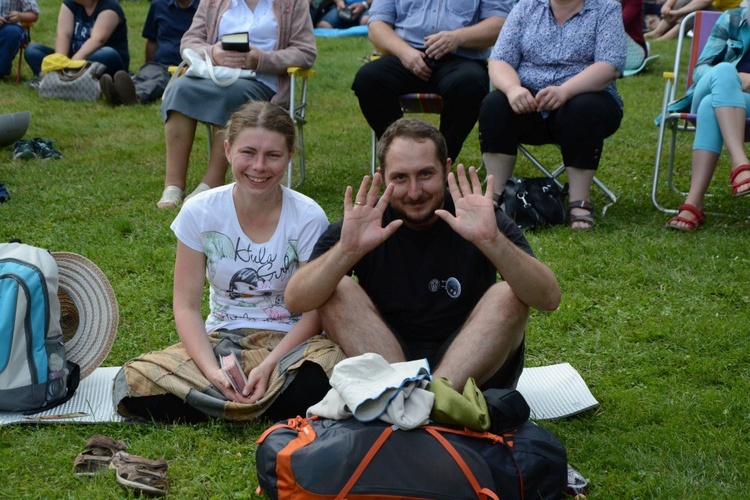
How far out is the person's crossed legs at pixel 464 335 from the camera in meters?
3.06

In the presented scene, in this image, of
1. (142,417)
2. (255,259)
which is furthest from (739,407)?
(142,417)

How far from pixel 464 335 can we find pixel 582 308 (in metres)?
1.40

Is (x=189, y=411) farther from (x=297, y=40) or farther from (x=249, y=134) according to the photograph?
(x=297, y=40)

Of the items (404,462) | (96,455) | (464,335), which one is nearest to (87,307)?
(96,455)

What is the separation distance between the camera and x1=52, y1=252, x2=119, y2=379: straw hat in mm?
3613

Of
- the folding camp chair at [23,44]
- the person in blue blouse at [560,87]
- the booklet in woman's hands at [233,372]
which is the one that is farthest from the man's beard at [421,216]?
Answer: the folding camp chair at [23,44]

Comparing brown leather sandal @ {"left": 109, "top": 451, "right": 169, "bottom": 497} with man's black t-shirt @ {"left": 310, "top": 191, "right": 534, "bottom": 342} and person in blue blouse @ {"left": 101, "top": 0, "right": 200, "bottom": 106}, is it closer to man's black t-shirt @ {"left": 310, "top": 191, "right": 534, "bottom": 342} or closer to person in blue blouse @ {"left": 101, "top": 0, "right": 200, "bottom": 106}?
man's black t-shirt @ {"left": 310, "top": 191, "right": 534, "bottom": 342}

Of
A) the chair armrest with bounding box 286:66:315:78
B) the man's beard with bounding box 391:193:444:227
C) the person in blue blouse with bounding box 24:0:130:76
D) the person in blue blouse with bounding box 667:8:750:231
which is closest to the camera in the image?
the man's beard with bounding box 391:193:444:227

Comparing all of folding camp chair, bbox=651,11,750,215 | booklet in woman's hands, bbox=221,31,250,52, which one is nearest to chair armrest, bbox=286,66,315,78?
booklet in woman's hands, bbox=221,31,250,52

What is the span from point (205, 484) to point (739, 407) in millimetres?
1845

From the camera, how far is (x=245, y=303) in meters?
3.54

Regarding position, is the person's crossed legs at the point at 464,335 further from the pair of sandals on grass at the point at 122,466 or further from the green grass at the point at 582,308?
the pair of sandals on grass at the point at 122,466

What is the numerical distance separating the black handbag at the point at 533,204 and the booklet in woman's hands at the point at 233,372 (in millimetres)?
2406

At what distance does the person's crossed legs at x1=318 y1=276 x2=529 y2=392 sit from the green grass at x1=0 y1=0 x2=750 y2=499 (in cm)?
34
